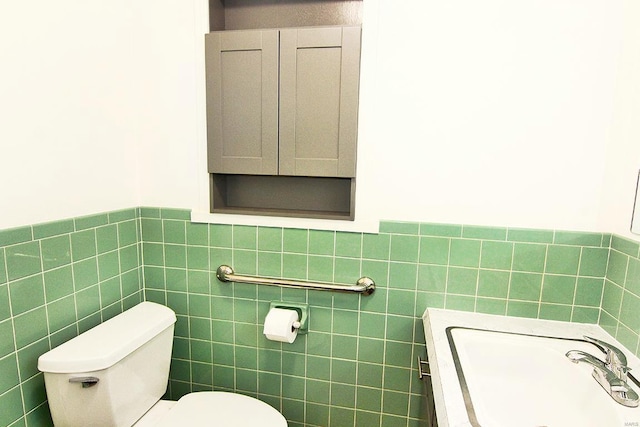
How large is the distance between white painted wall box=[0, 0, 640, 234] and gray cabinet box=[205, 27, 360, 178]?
7 cm

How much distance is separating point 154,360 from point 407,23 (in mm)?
1534

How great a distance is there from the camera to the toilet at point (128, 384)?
42.1 inches

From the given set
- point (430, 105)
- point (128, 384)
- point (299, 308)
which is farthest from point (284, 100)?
point (128, 384)

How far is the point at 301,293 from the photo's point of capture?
→ 1.47 m

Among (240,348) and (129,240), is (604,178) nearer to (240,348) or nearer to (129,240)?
(240,348)

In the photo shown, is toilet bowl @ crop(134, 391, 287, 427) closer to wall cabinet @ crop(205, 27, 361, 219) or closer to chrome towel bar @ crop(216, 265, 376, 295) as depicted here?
chrome towel bar @ crop(216, 265, 376, 295)

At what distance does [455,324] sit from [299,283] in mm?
598

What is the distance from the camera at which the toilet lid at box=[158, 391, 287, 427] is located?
4.00 feet

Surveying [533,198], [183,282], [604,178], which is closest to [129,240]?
[183,282]

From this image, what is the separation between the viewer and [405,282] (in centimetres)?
138

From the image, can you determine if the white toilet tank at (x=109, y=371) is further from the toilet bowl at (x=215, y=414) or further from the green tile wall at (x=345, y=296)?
the green tile wall at (x=345, y=296)

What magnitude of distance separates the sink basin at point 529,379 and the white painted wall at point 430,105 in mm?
411

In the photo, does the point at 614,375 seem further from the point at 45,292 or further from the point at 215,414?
the point at 45,292

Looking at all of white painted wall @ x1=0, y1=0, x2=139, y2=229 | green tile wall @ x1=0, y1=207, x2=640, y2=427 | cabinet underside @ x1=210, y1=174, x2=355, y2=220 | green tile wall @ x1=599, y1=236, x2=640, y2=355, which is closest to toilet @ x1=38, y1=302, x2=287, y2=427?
green tile wall @ x1=0, y1=207, x2=640, y2=427
